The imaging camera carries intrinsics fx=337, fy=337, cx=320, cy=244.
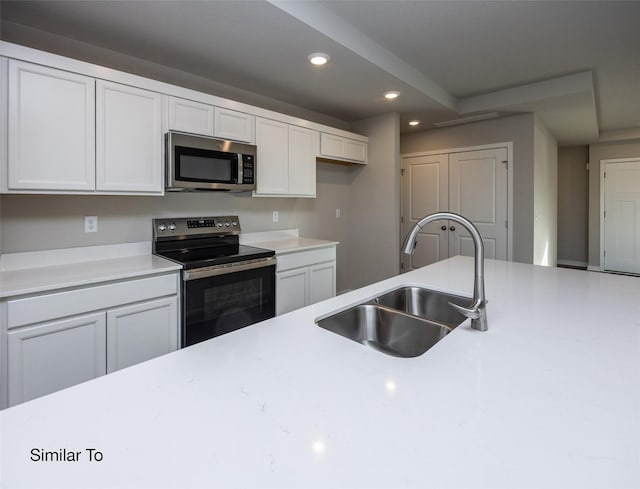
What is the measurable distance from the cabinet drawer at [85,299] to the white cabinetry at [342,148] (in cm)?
214

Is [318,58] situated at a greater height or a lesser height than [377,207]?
greater

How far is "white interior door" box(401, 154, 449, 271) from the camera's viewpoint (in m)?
4.78

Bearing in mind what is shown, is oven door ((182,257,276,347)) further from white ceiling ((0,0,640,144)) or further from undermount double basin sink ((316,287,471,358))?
white ceiling ((0,0,640,144))

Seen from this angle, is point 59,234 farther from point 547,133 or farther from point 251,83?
point 547,133

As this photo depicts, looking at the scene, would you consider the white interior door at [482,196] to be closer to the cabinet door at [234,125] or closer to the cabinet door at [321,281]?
the cabinet door at [321,281]

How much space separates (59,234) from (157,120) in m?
0.98

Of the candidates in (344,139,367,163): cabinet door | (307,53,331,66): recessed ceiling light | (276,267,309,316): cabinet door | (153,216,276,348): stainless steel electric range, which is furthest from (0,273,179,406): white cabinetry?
(344,139,367,163): cabinet door

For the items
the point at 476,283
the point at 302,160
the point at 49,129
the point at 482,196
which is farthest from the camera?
the point at 482,196

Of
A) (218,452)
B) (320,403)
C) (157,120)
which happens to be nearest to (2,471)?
(218,452)

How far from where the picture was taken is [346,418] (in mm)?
646

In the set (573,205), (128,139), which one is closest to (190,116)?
(128,139)

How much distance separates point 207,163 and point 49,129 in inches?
36.9

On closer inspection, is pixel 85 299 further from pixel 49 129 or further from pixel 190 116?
pixel 190 116

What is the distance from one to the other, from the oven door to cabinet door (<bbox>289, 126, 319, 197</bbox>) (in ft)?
3.26
